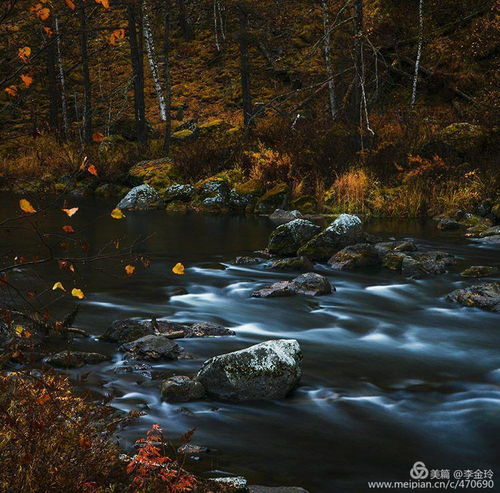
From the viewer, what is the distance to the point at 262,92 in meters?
32.3

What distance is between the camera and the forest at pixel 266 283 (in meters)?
3.56

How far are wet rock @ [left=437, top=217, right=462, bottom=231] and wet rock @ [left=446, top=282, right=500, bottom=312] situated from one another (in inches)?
243

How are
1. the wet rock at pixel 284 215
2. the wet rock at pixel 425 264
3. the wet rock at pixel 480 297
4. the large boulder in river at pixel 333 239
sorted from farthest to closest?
the wet rock at pixel 284 215, the large boulder in river at pixel 333 239, the wet rock at pixel 425 264, the wet rock at pixel 480 297

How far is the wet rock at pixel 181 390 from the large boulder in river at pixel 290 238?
22.6 ft

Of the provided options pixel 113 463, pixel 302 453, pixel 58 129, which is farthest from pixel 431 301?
pixel 58 129

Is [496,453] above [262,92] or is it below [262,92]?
below

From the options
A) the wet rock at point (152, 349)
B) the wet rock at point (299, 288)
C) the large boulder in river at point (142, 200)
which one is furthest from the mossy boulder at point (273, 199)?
the wet rock at point (152, 349)

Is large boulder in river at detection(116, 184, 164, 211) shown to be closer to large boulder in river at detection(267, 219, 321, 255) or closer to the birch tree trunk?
large boulder in river at detection(267, 219, 321, 255)

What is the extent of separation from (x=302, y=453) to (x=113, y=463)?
158cm

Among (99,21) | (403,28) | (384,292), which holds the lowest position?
(384,292)

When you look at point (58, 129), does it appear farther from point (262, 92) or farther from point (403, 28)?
point (403, 28)

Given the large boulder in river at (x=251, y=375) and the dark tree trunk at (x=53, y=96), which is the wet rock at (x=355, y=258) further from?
the dark tree trunk at (x=53, y=96)

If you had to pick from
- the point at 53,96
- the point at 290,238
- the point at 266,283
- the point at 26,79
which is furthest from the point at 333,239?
the point at 53,96

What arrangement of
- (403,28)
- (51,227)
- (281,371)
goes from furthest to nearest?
(403,28)
(51,227)
(281,371)
